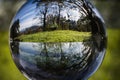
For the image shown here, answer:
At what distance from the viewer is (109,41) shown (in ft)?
18.7

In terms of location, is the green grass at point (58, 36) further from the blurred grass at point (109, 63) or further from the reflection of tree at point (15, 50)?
the blurred grass at point (109, 63)

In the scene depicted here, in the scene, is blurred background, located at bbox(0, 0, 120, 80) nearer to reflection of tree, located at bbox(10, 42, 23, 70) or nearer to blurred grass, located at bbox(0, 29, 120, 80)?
blurred grass, located at bbox(0, 29, 120, 80)

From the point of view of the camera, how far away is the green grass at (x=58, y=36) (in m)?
1.64

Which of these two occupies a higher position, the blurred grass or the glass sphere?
the glass sphere

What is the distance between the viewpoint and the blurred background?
220 inches

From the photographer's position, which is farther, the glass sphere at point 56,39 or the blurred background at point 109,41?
the blurred background at point 109,41

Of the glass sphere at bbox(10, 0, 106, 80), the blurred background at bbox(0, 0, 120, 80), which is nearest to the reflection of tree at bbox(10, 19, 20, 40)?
the glass sphere at bbox(10, 0, 106, 80)

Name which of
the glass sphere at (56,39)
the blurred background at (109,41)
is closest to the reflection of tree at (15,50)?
the glass sphere at (56,39)

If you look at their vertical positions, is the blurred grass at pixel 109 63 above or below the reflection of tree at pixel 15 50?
below

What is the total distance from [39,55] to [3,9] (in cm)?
426

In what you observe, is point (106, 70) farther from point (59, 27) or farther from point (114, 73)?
point (59, 27)

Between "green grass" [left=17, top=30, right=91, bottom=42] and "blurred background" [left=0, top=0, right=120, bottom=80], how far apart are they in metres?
3.79

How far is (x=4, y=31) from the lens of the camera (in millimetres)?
5816

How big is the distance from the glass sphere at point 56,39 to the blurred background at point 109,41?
372 cm
